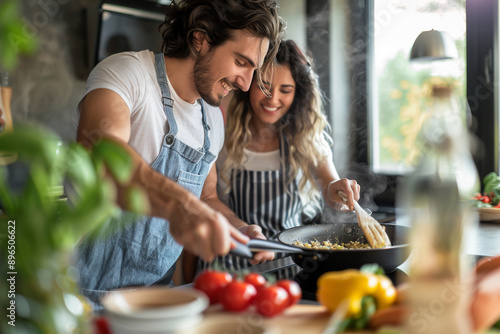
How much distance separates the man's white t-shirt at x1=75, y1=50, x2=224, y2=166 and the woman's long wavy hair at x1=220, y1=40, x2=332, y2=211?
44 centimetres

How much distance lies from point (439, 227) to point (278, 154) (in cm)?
161

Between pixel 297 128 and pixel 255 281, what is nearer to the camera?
pixel 255 281

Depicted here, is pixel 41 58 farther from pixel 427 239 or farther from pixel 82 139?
pixel 427 239

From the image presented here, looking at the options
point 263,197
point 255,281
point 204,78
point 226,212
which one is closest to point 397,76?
point 263,197

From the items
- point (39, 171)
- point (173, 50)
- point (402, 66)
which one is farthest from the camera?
point (402, 66)

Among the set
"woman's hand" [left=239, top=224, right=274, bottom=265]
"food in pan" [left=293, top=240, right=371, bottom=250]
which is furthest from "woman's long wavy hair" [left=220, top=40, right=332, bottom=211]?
"food in pan" [left=293, top=240, right=371, bottom=250]

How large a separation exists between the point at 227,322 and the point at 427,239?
28 cm

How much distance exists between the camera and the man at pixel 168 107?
1.39 metres

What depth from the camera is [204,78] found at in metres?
1.62

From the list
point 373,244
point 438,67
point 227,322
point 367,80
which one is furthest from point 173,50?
point 367,80

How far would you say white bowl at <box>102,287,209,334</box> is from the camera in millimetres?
583

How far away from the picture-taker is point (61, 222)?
51 cm

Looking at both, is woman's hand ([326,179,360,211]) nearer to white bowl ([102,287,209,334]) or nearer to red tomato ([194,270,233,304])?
red tomato ([194,270,233,304])

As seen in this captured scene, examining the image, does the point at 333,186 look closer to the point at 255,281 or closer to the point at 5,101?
the point at 255,281
